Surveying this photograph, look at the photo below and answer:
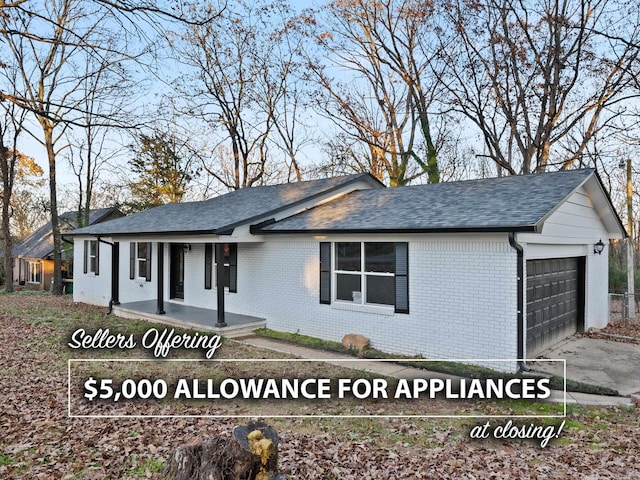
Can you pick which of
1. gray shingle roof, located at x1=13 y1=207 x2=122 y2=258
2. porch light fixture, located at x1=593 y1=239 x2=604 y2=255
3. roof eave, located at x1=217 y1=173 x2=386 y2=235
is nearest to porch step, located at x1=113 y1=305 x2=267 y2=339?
roof eave, located at x1=217 y1=173 x2=386 y2=235

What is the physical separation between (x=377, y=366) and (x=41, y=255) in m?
27.3

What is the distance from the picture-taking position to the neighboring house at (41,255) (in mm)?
27953

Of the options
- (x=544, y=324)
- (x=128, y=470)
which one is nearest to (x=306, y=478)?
(x=128, y=470)

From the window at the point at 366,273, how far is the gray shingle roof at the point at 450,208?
552 mm

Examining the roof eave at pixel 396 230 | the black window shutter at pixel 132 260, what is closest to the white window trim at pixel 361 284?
the roof eave at pixel 396 230

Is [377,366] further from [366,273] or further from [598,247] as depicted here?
[598,247]

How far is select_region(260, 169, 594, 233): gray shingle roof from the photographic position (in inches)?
317

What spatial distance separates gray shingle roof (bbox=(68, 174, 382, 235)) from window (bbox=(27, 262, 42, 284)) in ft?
53.9

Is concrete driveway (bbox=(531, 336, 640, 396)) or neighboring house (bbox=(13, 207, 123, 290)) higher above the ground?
neighboring house (bbox=(13, 207, 123, 290))

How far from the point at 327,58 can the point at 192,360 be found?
2014 cm

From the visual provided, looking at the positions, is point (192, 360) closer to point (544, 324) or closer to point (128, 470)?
point (128, 470)

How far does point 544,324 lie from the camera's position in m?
9.77

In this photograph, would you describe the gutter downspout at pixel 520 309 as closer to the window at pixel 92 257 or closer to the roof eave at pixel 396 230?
the roof eave at pixel 396 230

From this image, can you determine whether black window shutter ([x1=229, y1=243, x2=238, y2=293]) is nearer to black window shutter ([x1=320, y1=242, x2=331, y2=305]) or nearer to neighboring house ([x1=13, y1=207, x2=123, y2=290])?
black window shutter ([x1=320, y1=242, x2=331, y2=305])
